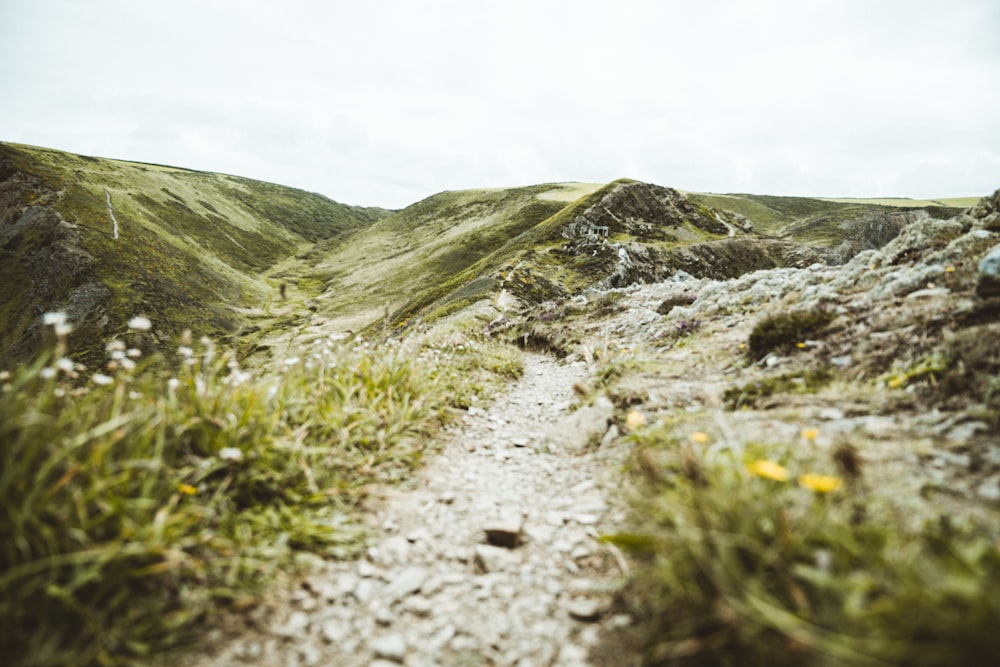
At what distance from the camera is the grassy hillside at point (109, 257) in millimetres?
54938

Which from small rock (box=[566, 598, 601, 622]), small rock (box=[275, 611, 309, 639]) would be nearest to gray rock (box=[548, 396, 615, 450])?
small rock (box=[566, 598, 601, 622])

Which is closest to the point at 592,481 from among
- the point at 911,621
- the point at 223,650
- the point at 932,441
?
the point at 932,441

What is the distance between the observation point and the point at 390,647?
2898mm

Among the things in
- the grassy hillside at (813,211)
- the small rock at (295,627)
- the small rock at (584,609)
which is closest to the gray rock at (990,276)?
the small rock at (584,609)

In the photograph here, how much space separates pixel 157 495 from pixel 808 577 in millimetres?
4444

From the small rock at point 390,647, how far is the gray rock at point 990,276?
A: 7334mm

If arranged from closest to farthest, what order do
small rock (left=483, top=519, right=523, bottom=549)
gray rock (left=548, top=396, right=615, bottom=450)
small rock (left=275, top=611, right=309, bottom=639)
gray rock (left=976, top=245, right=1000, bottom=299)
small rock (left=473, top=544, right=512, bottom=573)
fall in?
1. small rock (left=275, top=611, right=309, bottom=639)
2. small rock (left=473, top=544, right=512, bottom=573)
3. small rock (left=483, top=519, right=523, bottom=549)
4. gray rock (left=976, top=245, right=1000, bottom=299)
5. gray rock (left=548, top=396, right=615, bottom=450)

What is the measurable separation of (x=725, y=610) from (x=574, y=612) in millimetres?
1329

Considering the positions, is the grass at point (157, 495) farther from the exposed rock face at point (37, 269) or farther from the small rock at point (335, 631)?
the exposed rock face at point (37, 269)

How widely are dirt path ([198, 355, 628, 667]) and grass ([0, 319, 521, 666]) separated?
0.35 metres

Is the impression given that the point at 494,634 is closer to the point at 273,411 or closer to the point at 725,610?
the point at 725,610

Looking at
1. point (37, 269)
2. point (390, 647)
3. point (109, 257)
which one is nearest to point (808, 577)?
point (390, 647)

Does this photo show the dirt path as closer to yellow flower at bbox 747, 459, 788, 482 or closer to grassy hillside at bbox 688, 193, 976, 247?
yellow flower at bbox 747, 459, 788, 482

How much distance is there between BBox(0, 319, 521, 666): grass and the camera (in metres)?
→ 2.61
